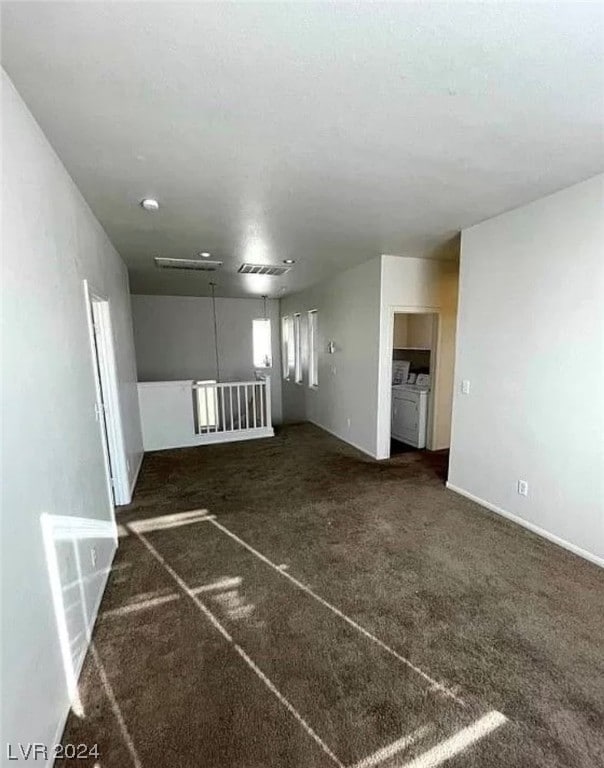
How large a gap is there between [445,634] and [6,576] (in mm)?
1993

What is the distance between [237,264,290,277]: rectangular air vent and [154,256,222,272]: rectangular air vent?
0.35 metres

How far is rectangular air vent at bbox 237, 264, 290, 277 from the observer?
4.66 m

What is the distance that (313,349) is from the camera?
6.68 metres

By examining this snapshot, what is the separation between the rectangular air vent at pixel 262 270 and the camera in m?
4.66

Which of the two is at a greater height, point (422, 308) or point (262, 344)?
point (422, 308)

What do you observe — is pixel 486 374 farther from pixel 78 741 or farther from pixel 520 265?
pixel 78 741

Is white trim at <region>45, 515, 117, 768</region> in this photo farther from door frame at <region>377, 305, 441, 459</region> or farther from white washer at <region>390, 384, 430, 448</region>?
white washer at <region>390, 384, 430, 448</region>

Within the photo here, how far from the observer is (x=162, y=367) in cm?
750

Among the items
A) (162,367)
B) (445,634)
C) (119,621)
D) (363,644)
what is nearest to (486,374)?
(445,634)

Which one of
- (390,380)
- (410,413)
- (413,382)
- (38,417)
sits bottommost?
(410,413)

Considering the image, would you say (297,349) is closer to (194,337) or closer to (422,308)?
(194,337)

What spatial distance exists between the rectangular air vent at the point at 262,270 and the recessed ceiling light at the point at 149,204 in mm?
1960

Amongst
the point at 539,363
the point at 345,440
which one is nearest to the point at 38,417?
the point at 539,363

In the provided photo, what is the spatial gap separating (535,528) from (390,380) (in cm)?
213
